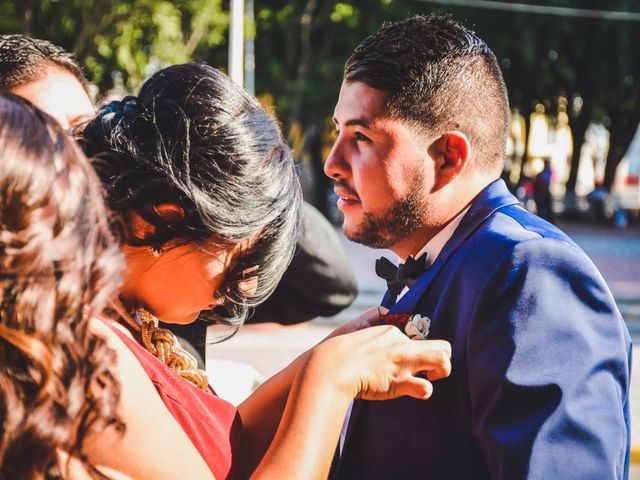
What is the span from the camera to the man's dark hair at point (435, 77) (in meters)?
1.82

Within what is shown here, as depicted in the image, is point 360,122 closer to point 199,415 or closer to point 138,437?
point 199,415

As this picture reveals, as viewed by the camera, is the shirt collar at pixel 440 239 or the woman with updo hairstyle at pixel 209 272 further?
the shirt collar at pixel 440 239

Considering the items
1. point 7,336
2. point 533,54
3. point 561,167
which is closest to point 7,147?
point 7,336

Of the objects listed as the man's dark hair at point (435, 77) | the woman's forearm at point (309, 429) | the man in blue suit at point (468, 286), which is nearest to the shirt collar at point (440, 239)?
the man in blue suit at point (468, 286)

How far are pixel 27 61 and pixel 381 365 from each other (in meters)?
1.65

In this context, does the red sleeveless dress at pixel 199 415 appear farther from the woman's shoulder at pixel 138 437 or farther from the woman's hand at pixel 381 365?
the woman's hand at pixel 381 365

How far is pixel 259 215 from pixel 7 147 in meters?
0.63

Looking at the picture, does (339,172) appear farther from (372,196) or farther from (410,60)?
(410,60)

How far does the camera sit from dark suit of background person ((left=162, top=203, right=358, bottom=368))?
2658 mm

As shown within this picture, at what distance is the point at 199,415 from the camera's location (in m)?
1.53

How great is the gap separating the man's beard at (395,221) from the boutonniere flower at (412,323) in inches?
11.1

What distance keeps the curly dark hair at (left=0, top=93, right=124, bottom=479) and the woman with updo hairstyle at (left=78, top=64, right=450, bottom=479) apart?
4.7 inches

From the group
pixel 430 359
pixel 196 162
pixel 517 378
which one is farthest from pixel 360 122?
pixel 517 378

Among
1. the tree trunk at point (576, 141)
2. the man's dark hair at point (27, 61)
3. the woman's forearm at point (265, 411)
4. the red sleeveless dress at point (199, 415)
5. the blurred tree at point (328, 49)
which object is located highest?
the man's dark hair at point (27, 61)
